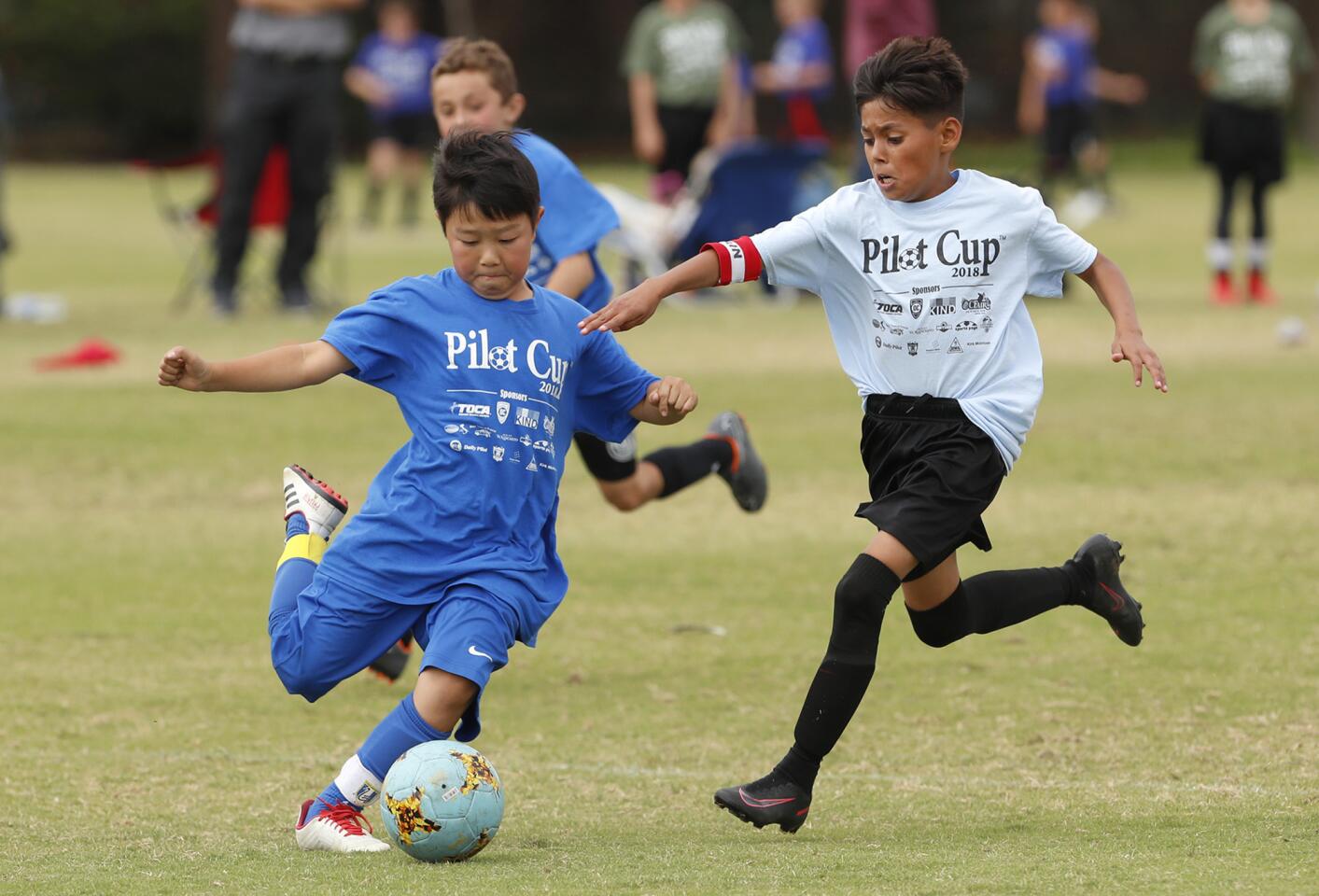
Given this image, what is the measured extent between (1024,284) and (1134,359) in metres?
0.38

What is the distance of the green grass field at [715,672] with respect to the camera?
4.19 metres

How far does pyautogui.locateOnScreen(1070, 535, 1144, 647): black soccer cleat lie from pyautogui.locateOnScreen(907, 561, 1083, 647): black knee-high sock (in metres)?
0.03

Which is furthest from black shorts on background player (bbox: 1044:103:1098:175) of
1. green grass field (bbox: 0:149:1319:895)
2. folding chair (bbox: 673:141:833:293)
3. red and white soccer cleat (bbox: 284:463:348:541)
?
red and white soccer cleat (bbox: 284:463:348:541)

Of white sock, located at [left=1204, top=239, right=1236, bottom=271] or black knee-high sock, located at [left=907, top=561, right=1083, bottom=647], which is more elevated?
black knee-high sock, located at [left=907, top=561, right=1083, bottom=647]

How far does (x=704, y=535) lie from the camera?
827 cm

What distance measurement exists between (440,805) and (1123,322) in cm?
189

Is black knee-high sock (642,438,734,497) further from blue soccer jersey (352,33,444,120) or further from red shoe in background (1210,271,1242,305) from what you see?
blue soccer jersey (352,33,444,120)

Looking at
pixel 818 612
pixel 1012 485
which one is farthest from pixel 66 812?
pixel 1012 485

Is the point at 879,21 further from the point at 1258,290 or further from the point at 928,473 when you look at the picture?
the point at 928,473

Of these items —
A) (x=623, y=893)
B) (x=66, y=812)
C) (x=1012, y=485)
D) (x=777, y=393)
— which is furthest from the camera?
(x=777, y=393)

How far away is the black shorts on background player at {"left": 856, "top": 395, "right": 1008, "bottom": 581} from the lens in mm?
4512

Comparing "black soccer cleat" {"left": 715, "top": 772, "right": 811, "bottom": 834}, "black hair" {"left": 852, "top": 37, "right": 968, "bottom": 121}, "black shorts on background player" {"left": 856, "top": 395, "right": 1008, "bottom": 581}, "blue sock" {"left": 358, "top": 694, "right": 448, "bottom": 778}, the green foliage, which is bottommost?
the green foliage

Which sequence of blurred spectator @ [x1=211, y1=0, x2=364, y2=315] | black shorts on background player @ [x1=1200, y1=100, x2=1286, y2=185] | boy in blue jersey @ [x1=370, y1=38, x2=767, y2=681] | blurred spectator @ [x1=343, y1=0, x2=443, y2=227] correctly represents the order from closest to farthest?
boy in blue jersey @ [x1=370, y1=38, x2=767, y2=681]
blurred spectator @ [x1=211, y1=0, x2=364, y2=315]
black shorts on background player @ [x1=1200, y1=100, x2=1286, y2=185]
blurred spectator @ [x1=343, y1=0, x2=443, y2=227]

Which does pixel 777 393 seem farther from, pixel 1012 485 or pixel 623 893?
pixel 623 893
